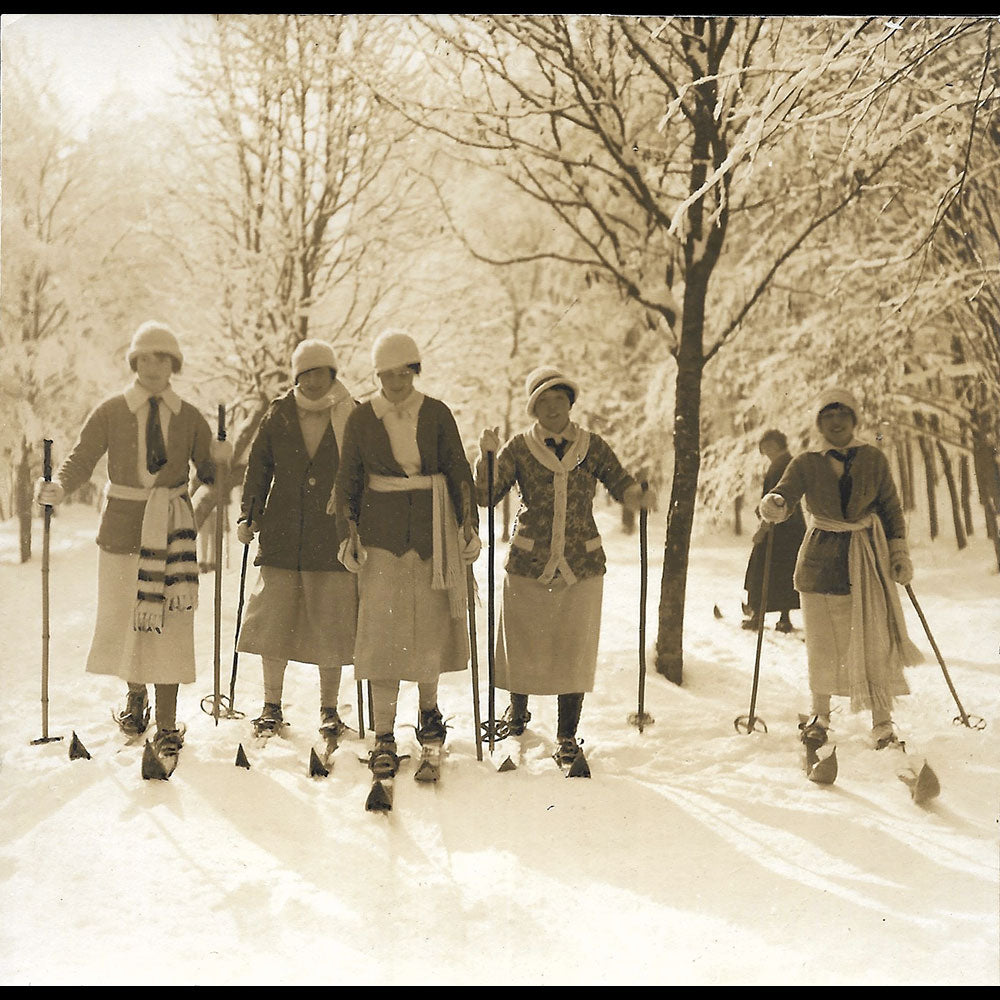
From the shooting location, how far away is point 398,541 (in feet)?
11.8

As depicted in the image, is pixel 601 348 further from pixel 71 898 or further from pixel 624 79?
pixel 71 898

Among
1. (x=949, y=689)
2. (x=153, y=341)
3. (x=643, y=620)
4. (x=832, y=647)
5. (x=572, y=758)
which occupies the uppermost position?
(x=153, y=341)

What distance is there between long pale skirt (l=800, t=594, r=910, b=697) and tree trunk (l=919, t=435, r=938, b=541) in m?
0.78

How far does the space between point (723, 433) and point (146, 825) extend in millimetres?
4613

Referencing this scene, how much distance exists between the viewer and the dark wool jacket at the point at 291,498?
408cm

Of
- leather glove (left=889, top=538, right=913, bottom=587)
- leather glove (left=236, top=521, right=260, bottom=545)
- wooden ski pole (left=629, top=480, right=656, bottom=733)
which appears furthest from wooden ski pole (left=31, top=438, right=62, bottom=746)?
leather glove (left=889, top=538, right=913, bottom=587)

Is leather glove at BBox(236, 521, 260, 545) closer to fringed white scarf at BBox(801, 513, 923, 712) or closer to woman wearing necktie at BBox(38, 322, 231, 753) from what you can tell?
woman wearing necktie at BBox(38, 322, 231, 753)

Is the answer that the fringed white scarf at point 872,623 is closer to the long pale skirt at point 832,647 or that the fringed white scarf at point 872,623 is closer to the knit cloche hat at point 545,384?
the long pale skirt at point 832,647

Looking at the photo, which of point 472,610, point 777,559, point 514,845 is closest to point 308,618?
point 472,610

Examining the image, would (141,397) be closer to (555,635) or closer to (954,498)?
(555,635)

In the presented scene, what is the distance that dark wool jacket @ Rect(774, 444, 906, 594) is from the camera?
400 centimetres

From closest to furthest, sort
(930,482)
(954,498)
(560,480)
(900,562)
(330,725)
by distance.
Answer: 1. (560,480)
2. (900,562)
3. (330,725)
4. (954,498)
5. (930,482)

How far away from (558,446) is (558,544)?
0.45 m
